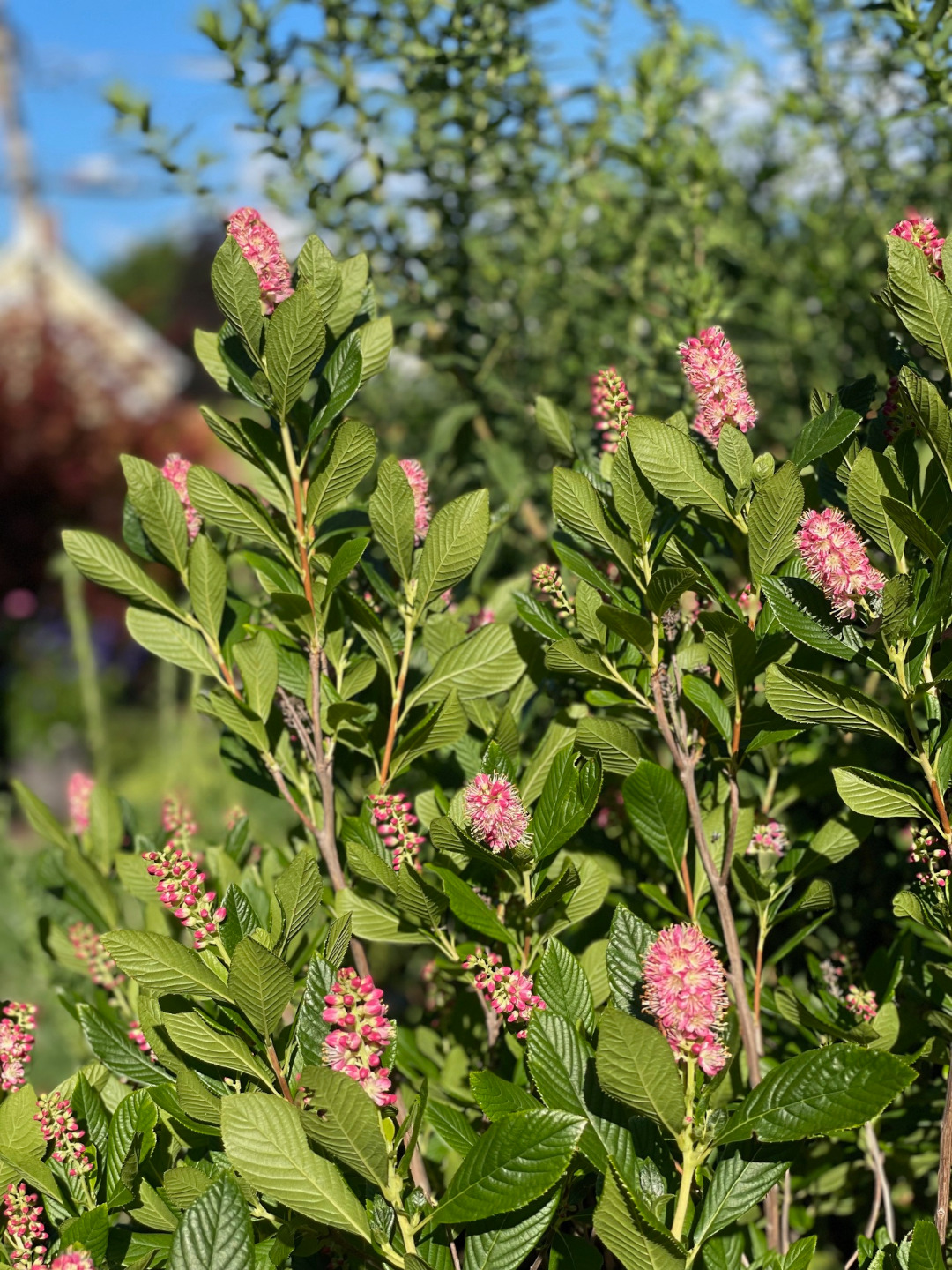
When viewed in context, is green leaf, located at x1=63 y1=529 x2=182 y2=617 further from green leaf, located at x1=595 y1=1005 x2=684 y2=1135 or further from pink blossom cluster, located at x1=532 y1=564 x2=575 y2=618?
green leaf, located at x1=595 y1=1005 x2=684 y2=1135

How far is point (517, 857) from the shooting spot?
0.90 metres

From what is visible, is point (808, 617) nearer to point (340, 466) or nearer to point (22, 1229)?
point (340, 466)

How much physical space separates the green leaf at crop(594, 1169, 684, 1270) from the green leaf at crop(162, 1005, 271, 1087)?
0.92 feet

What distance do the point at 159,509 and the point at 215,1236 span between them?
2.03 ft

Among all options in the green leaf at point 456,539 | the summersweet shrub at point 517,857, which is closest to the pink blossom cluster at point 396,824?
the summersweet shrub at point 517,857

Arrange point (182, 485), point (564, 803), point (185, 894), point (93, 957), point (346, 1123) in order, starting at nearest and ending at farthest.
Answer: point (346, 1123)
point (185, 894)
point (564, 803)
point (182, 485)
point (93, 957)

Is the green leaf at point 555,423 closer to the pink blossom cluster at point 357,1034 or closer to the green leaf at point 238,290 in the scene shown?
the green leaf at point 238,290

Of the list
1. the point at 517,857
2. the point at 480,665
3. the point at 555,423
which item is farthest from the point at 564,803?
the point at 555,423

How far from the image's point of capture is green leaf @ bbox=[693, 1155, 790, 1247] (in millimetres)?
784

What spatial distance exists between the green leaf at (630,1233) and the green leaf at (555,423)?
26.7 inches

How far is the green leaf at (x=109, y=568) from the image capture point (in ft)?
3.41

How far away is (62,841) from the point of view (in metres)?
1.33

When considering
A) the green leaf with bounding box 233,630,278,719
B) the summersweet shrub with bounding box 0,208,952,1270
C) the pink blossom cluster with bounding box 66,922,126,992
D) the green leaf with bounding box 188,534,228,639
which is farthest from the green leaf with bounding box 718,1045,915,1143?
the pink blossom cluster with bounding box 66,922,126,992

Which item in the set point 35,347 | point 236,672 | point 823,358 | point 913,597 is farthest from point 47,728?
point 913,597
